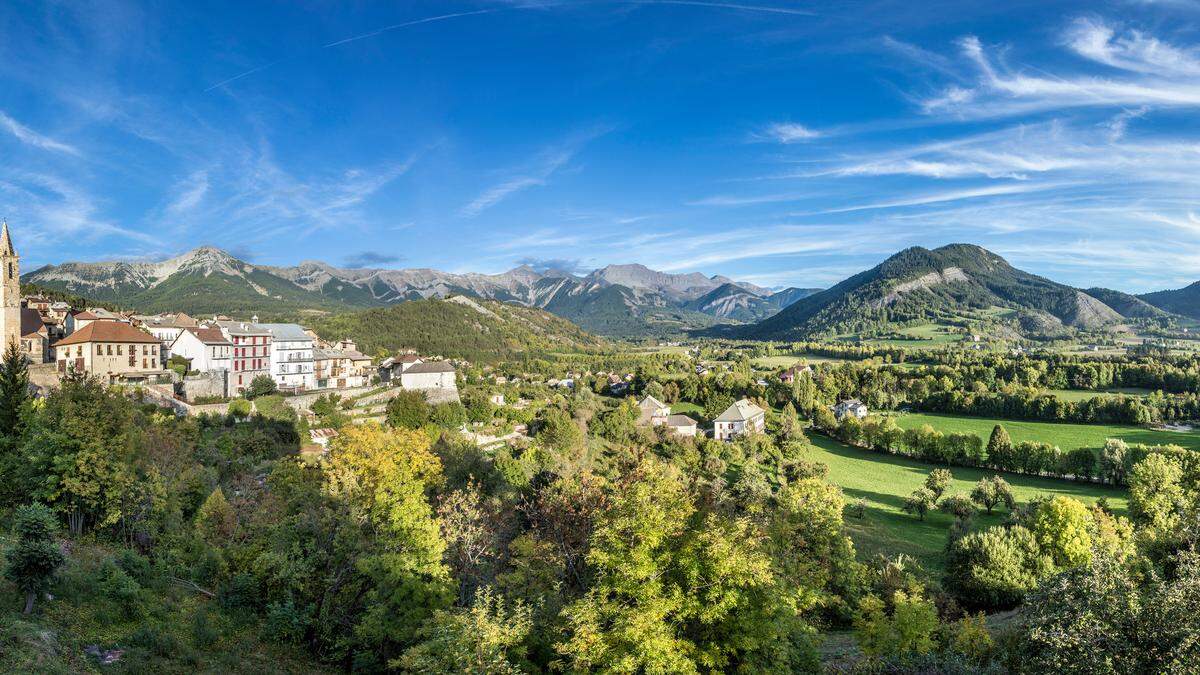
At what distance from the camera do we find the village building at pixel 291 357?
64750 millimetres

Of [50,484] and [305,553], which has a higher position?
[50,484]

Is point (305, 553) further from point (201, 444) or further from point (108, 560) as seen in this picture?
point (201, 444)

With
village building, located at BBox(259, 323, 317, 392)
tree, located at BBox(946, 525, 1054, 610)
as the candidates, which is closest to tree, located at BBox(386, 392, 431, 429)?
village building, located at BBox(259, 323, 317, 392)

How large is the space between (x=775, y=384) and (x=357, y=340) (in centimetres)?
8880

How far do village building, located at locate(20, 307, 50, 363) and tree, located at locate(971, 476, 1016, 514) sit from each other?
84.3 m

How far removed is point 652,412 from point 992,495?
47137mm

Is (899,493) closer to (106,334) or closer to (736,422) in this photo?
(736,422)

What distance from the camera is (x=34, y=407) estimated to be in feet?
96.0

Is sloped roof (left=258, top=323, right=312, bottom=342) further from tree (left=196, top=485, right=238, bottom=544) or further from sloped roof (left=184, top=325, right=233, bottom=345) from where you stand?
tree (left=196, top=485, right=238, bottom=544)

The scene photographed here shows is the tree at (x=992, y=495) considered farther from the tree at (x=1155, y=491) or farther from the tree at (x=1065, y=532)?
the tree at (x=1065, y=532)

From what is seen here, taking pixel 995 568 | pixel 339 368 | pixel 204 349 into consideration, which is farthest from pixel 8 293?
pixel 995 568

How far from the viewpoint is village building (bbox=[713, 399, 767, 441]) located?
82.8 metres

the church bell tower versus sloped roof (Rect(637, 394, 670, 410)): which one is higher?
the church bell tower

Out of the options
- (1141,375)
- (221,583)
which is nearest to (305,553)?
(221,583)
